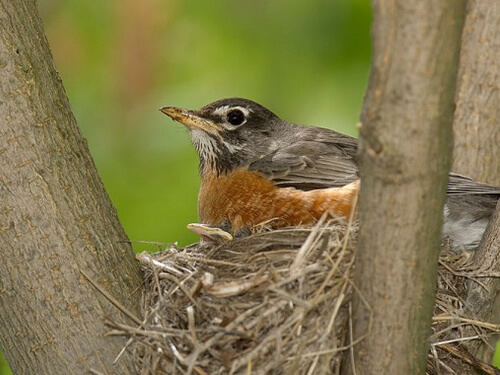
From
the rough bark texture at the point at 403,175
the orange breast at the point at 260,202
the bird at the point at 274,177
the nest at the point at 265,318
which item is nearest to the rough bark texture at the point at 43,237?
the nest at the point at 265,318

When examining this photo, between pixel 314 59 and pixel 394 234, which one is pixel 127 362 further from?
pixel 314 59

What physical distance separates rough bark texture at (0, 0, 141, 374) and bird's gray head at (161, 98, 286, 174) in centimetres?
167

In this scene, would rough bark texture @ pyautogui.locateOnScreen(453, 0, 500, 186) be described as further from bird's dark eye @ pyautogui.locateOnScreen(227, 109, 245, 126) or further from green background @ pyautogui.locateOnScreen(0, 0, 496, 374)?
bird's dark eye @ pyautogui.locateOnScreen(227, 109, 245, 126)

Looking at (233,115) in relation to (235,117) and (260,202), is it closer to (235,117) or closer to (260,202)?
(235,117)

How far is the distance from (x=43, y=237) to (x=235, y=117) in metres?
2.13

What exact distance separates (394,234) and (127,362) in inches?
43.3

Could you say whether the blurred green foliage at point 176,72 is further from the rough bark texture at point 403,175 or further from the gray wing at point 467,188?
the rough bark texture at point 403,175

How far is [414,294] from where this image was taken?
238 cm

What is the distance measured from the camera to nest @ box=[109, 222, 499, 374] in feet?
8.88

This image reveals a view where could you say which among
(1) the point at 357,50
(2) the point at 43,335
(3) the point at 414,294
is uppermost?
(1) the point at 357,50

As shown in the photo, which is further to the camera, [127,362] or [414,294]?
[127,362]

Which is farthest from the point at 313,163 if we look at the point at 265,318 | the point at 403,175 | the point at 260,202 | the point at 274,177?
the point at 403,175

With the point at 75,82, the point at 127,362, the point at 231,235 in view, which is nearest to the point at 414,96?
the point at 127,362

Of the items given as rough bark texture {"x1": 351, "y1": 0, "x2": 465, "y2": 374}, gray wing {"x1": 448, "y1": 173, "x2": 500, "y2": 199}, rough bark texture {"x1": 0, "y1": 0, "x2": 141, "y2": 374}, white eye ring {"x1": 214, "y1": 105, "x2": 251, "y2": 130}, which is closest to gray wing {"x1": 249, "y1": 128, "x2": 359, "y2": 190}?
white eye ring {"x1": 214, "y1": 105, "x2": 251, "y2": 130}
